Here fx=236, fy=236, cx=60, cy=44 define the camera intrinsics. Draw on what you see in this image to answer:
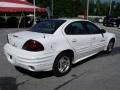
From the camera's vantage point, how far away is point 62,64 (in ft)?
21.2

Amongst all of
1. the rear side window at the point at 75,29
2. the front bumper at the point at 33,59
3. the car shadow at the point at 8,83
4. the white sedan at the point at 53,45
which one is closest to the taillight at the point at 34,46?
the white sedan at the point at 53,45

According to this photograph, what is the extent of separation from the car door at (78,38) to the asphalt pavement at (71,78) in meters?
0.53

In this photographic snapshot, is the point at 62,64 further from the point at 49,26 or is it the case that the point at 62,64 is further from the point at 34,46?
the point at 49,26

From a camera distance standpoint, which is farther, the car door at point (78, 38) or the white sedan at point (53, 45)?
the car door at point (78, 38)

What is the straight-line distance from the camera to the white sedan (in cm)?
580

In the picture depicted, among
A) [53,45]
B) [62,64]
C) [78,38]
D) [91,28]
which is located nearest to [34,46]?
[53,45]

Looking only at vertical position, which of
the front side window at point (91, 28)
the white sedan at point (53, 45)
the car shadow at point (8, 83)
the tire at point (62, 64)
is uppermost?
the front side window at point (91, 28)

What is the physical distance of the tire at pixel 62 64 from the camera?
6.20m

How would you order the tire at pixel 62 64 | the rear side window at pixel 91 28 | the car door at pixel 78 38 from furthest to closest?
the rear side window at pixel 91 28
the car door at pixel 78 38
the tire at pixel 62 64

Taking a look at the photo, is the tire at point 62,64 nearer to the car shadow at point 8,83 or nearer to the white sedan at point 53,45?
the white sedan at point 53,45

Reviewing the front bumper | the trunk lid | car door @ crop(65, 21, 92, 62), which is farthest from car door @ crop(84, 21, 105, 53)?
the front bumper

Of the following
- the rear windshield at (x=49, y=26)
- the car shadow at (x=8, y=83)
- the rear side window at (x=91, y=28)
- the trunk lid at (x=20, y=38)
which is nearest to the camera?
the car shadow at (x=8, y=83)

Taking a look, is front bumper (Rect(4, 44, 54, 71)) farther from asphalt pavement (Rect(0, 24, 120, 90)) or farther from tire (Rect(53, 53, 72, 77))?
asphalt pavement (Rect(0, 24, 120, 90))

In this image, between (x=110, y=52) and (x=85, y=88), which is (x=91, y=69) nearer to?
(x=85, y=88)
